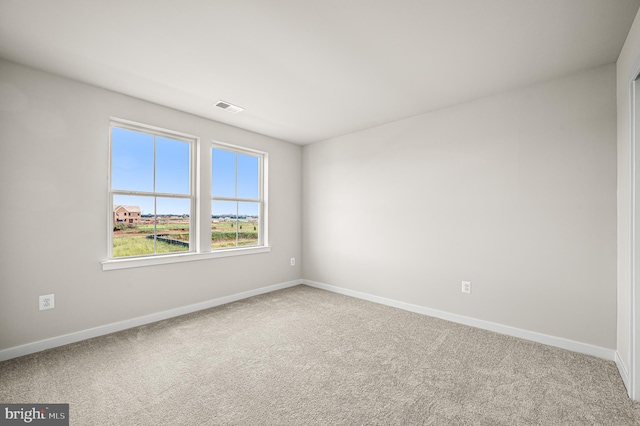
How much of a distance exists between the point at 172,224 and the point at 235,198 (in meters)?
0.97

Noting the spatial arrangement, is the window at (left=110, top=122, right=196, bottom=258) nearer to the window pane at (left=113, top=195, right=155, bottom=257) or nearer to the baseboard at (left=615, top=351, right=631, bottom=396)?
the window pane at (left=113, top=195, right=155, bottom=257)

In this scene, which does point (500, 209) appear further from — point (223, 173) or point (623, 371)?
point (223, 173)

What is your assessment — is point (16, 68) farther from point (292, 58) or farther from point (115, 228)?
point (292, 58)

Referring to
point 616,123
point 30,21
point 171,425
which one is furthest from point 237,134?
point 616,123

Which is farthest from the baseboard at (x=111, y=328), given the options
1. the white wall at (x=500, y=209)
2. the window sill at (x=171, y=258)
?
the white wall at (x=500, y=209)

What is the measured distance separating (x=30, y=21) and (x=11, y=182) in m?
1.32

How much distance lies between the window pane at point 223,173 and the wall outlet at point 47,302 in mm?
1944

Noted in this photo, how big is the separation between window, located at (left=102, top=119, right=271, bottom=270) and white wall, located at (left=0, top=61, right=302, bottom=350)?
15 cm

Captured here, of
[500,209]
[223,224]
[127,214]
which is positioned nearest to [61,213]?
[127,214]

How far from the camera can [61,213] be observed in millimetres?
2605

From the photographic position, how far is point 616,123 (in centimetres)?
235

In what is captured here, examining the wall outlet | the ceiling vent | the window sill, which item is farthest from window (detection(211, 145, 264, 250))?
the wall outlet

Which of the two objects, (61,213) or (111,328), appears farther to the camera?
(111,328)

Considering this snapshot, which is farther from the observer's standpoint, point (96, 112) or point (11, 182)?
point (96, 112)
